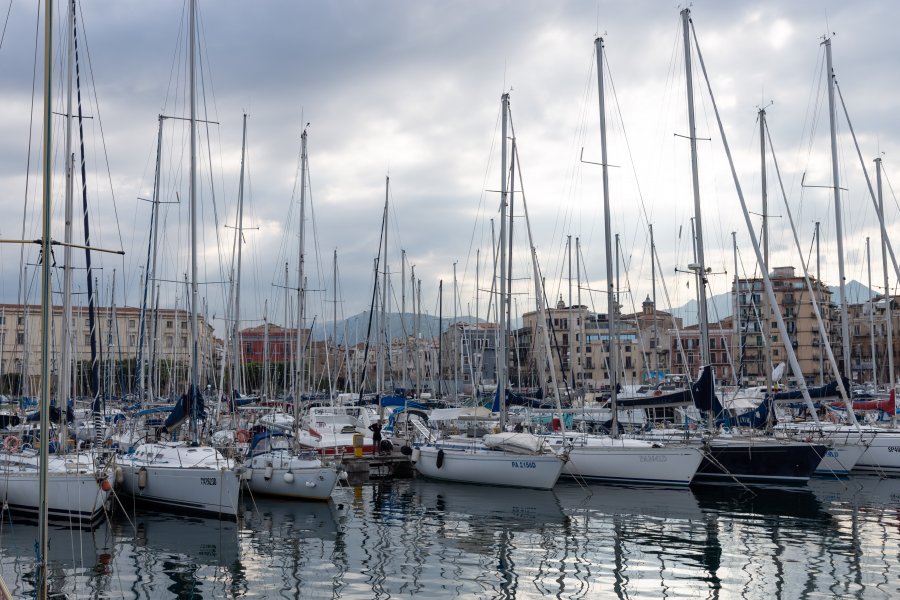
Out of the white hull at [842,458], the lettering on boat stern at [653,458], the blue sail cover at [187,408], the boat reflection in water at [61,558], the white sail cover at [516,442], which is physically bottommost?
the boat reflection in water at [61,558]

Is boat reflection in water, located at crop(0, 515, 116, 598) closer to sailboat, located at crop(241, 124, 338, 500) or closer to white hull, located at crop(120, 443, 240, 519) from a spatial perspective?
white hull, located at crop(120, 443, 240, 519)

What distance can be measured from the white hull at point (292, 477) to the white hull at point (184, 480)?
2.23 metres

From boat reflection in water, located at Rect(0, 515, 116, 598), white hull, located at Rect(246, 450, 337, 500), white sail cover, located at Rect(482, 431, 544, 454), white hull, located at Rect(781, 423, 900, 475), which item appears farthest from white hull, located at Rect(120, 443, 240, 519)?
white hull, located at Rect(781, 423, 900, 475)

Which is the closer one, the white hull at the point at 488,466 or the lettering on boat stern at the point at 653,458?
the white hull at the point at 488,466

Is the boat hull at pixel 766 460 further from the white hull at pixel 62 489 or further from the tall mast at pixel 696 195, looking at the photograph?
the white hull at pixel 62 489

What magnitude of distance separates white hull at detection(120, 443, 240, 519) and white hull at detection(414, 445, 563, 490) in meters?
9.35

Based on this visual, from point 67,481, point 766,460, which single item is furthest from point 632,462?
point 67,481

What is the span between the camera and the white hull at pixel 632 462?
27.4m

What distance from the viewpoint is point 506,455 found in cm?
2797

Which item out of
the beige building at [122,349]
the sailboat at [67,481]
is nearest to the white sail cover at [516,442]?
the sailboat at [67,481]

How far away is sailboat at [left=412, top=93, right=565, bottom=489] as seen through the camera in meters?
27.4

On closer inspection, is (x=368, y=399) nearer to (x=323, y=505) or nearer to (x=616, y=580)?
(x=323, y=505)

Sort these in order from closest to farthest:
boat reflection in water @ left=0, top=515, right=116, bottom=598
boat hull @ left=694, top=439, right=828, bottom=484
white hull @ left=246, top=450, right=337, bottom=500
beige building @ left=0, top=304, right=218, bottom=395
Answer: boat reflection in water @ left=0, top=515, right=116, bottom=598 → white hull @ left=246, top=450, right=337, bottom=500 → boat hull @ left=694, top=439, right=828, bottom=484 → beige building @ left=0, top=304, right=218, bottom=395

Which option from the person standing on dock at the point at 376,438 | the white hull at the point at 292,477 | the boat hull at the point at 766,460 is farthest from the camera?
the person standing on dock at the point at 376,438
